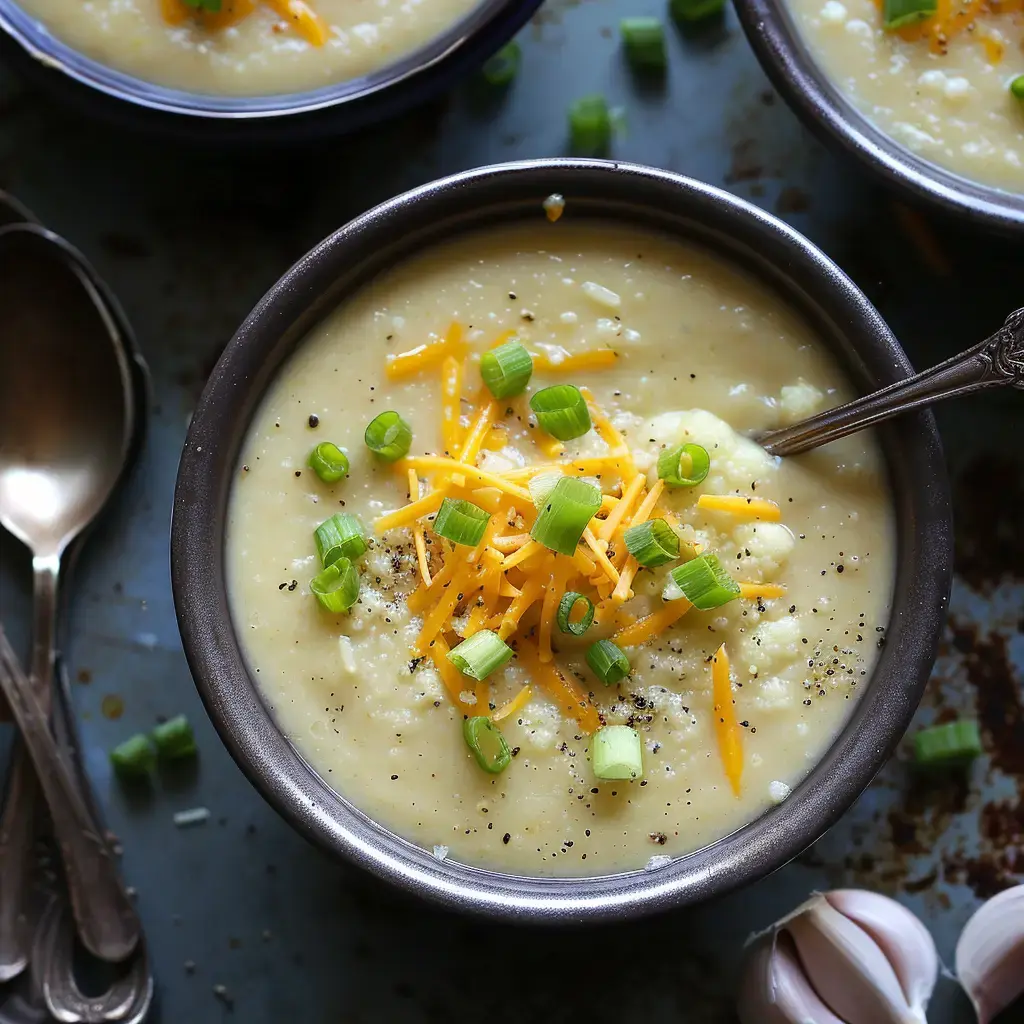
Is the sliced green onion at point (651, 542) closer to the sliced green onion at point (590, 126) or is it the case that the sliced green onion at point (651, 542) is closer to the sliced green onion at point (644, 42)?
the sliced green onion at point (590, 126)

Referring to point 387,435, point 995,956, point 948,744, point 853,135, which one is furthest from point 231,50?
point 995,956

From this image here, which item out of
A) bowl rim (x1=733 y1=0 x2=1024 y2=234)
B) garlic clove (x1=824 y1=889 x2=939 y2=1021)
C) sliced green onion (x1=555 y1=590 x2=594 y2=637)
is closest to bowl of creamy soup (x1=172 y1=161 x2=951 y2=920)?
sliced green onion (x1=555 y1=590 x2=594 y2=637)

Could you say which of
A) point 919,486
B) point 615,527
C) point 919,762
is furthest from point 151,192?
point 919,762

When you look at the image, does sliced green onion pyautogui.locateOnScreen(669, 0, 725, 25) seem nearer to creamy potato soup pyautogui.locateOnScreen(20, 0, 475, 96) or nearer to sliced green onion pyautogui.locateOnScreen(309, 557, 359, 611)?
creamy potato soup pyautogui.locateOnScreen(20, 0, 475, 96)

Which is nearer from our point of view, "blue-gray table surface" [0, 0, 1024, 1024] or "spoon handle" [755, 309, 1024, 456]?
"spoon handle" [755, 309, 1024, 456]

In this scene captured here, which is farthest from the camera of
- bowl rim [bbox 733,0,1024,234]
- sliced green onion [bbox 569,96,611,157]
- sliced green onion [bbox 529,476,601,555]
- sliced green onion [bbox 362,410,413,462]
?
sliced green onion [bbox 569,96,611,157]

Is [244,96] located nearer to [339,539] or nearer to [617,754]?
[339,539]

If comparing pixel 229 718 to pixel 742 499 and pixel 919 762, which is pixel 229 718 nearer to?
pixel 742 499
